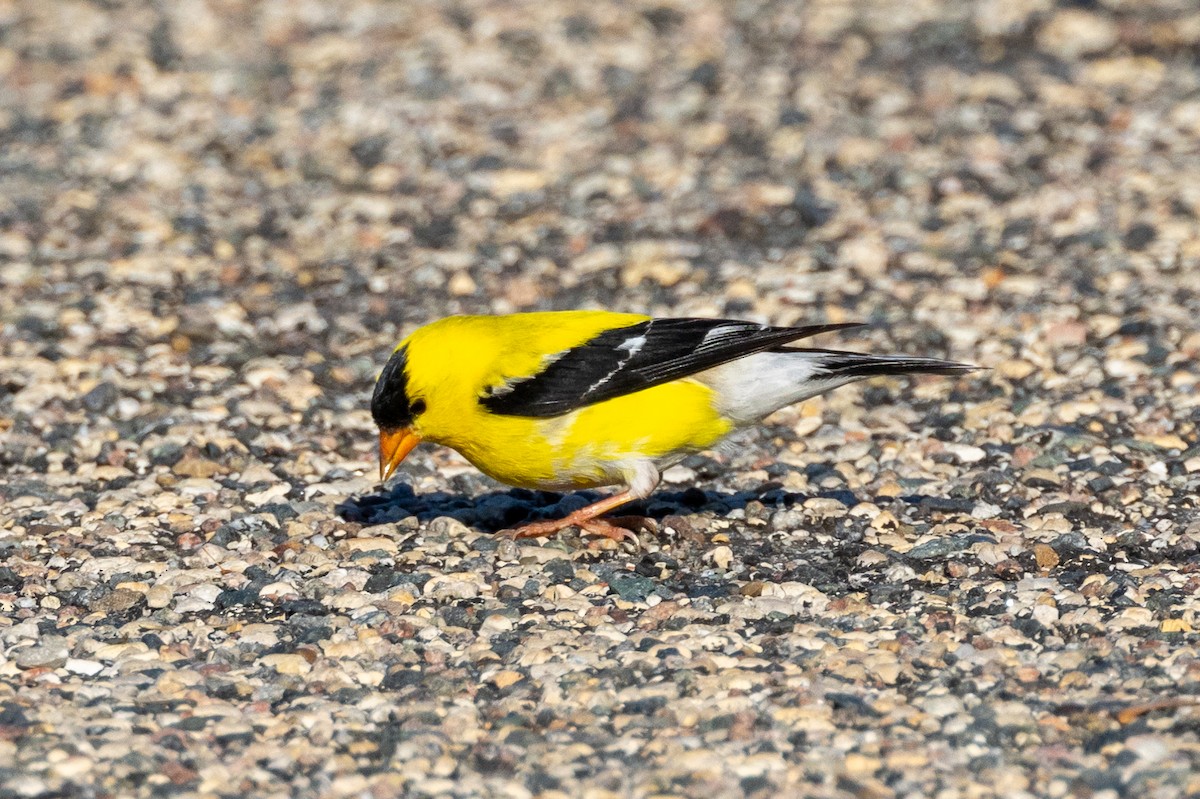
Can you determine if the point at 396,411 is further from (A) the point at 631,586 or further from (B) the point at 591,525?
(A) the point at 631,586

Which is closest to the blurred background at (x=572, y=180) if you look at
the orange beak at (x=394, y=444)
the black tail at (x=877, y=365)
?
the orange beak at (x=394, y=444)

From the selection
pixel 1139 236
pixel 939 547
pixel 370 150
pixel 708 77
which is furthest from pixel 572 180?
pixel 939 547

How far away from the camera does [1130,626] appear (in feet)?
15.3

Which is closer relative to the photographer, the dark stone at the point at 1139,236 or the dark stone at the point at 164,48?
the dark stone at the point at 1139,236

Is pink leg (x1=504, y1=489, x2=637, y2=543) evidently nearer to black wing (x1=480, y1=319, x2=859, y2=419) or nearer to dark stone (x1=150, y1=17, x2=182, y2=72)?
black wing (x1=480, y1=319, x2=859, y2=419)

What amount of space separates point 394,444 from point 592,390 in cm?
75

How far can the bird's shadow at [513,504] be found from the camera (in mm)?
5796

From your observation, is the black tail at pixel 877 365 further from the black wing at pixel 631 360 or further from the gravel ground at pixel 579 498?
the gravel ground at pixel 579 498

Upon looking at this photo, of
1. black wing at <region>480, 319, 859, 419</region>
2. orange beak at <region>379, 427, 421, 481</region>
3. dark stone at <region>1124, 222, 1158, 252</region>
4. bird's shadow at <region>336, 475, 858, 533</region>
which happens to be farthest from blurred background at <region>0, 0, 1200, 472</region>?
black wing at <region>480, 319, 859, 419</region>

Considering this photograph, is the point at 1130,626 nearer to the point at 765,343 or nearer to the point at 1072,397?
the point at 765,343

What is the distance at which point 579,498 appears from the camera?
6129mm

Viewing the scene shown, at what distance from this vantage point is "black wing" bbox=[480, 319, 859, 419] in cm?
519

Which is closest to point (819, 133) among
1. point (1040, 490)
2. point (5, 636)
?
point (1040, 490)

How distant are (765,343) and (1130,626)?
1.54m
